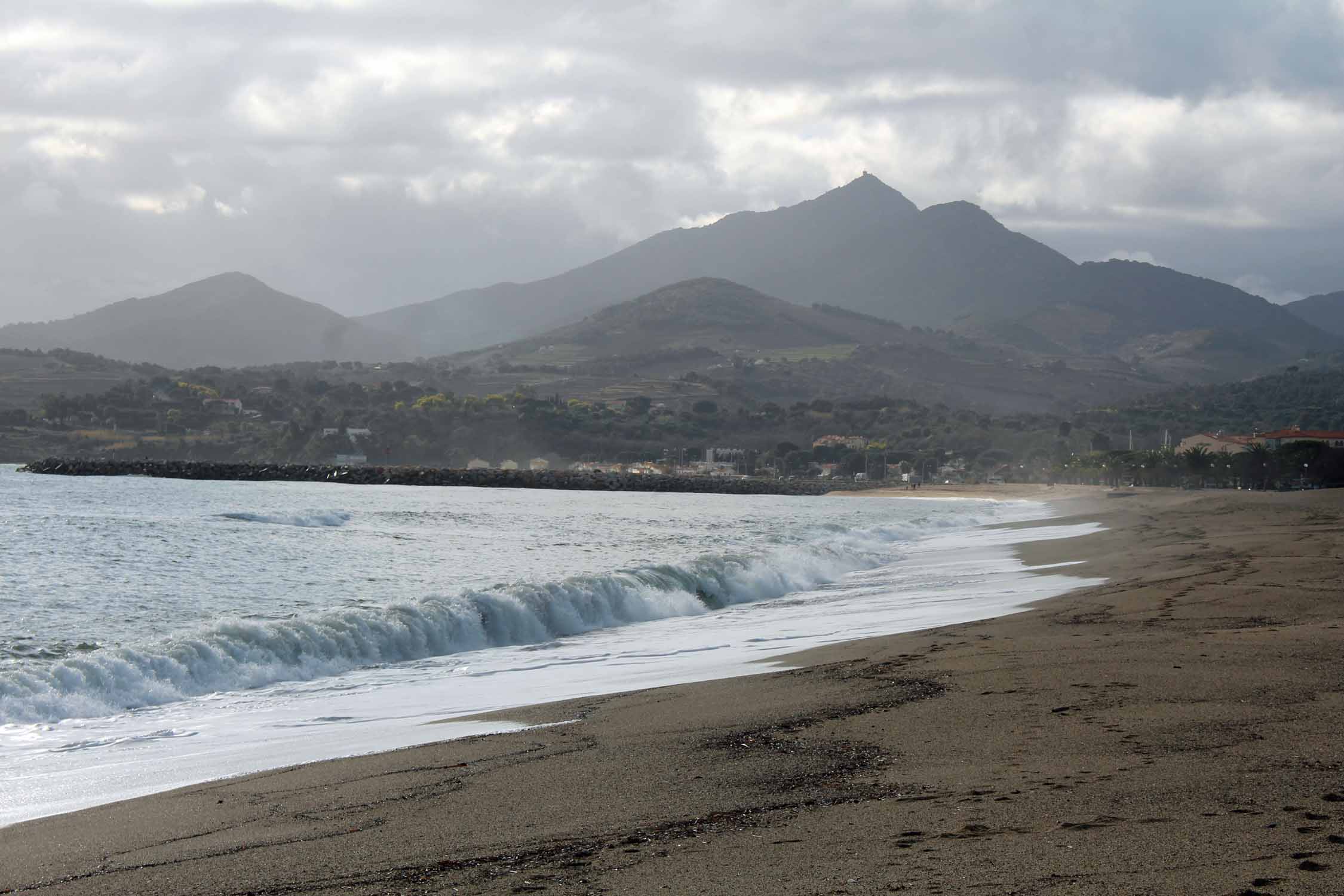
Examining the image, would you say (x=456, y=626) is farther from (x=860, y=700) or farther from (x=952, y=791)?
(x=952, y=791)

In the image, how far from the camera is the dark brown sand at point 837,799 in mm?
4367

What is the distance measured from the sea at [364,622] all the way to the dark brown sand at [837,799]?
62.3 inches

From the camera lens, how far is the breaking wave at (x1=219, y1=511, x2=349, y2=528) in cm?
4119

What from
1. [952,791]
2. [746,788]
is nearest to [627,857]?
[746,788]

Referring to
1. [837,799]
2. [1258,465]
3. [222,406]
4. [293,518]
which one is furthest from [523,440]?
[837,799]

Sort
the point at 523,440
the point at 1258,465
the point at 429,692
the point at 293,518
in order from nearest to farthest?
the point at 429,692 → the point at 293,518 → the point at 1258,465 → the point at 523,440

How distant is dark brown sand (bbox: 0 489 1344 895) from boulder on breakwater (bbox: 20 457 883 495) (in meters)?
103

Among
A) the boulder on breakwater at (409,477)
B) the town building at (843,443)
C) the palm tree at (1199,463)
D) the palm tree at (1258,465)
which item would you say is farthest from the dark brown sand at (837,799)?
the town building at (843,443)

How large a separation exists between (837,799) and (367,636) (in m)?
10.4

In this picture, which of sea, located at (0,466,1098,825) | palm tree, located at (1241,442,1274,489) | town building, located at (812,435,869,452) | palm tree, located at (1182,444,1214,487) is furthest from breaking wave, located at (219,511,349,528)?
town building, located at (812,435,869,452)

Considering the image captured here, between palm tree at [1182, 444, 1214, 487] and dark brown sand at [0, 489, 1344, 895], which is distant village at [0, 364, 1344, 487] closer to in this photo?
palm tree at [1182, 444, 1214, 487]

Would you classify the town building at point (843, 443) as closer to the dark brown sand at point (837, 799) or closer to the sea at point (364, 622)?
the sea at point (364, 622)

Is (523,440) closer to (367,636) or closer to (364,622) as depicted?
(364,622)

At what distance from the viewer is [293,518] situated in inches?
1652
